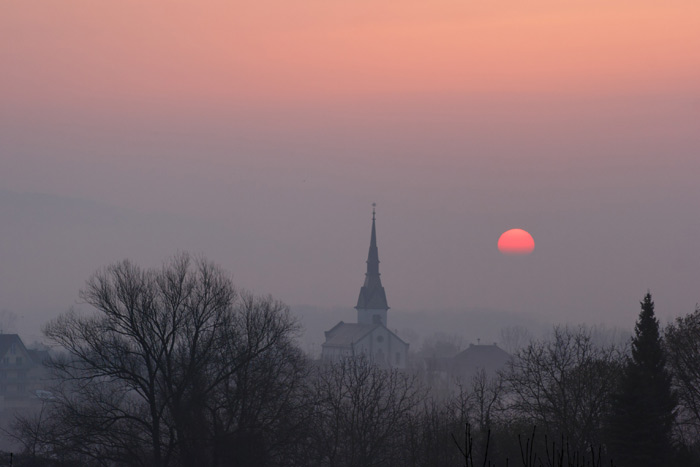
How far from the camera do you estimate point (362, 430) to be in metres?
47.7

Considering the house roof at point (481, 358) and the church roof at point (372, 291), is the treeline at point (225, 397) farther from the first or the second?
the church roof at point (372, 291)

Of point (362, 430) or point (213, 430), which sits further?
point (362, 430)

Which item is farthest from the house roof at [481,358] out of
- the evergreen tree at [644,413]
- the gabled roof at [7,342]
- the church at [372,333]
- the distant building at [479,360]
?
the evergreen tree at [644,413]

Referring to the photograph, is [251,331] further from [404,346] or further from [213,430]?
[404,346]

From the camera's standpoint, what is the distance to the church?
183125mm

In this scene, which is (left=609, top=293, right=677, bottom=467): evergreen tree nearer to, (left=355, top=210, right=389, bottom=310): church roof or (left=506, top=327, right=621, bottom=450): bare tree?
(left=506, top=327, right=621, bottom=450): bare tree

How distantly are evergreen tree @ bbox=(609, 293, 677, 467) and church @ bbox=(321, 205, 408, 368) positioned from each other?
146996 mm

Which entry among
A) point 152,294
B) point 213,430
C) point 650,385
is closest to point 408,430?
point 213,430

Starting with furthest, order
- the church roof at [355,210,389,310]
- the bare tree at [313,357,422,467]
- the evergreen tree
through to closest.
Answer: the church roof at [355,210,389,310], the bare tree at [313,357,422,467], the evergreen tree

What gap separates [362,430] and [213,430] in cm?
1048

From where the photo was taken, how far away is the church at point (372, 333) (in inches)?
7210

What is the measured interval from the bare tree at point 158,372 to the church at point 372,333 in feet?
444

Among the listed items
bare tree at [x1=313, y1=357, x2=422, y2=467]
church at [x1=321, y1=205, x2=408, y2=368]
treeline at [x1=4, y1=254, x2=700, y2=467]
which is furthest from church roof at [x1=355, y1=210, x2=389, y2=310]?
treeline at [x1=4, y1=254, x2=700, y2=467]

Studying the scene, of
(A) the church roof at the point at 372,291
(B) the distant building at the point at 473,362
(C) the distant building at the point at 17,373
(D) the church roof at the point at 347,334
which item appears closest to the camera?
(C) the distant building at the point at 17,373
